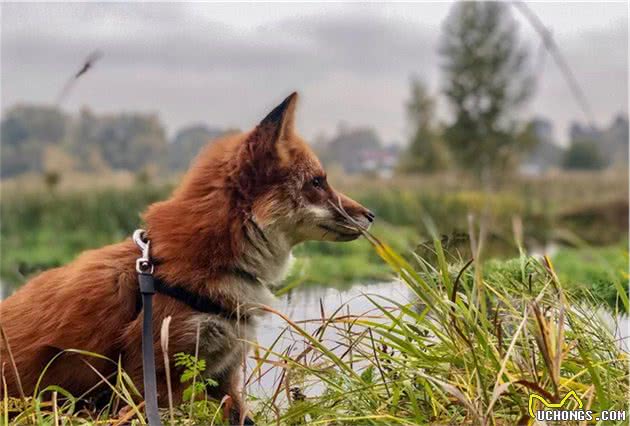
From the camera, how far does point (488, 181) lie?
6.66 feet

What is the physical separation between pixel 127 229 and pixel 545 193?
12.8m

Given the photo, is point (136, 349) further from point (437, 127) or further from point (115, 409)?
point (437, 127)

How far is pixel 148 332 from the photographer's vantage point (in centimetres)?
235

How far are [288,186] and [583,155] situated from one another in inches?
1220

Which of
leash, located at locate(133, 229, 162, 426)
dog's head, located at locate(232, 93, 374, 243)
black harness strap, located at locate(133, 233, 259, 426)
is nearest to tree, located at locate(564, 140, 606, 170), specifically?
dog's head, located at locate(232, 93, 374, 243)

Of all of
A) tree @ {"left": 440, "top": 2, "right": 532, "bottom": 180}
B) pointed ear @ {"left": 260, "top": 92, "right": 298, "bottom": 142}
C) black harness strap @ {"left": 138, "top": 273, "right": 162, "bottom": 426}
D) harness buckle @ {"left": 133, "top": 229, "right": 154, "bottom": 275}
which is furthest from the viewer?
tree @ {"left": 440, "top": 2, "right": 532, "bottom": 180}

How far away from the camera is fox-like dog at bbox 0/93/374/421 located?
2557 mm

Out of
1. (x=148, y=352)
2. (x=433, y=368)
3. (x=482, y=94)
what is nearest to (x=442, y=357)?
(x=433, y=368)

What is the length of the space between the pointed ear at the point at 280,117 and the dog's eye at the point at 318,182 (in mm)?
228

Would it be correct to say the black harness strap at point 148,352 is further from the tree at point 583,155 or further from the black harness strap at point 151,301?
the tree at point 583,155

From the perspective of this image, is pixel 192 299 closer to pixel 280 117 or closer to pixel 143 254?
pixel 143 254

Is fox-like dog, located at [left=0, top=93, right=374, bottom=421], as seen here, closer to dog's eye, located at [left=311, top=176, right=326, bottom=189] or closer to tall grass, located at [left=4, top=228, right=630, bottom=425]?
dog's eye, located at [left=311, top=176, right=326, bottom=189]

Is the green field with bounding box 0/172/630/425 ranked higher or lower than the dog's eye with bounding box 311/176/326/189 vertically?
lower

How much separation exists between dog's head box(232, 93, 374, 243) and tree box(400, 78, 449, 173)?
1071 inches
